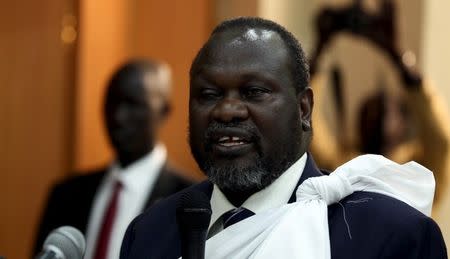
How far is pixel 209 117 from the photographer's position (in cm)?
252

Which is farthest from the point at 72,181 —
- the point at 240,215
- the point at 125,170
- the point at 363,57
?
the point at 240,215

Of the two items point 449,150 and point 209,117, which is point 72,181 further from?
point 209,117

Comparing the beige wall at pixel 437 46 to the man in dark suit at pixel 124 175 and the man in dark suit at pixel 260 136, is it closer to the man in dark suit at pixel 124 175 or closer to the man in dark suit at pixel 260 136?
the man in dark suit at pixel 124 175

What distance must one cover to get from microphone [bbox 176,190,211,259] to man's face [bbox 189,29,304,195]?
197mm

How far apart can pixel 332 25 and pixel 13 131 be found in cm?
161

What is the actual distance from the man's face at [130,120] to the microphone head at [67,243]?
2372mm

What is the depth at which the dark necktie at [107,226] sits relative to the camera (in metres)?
4.52

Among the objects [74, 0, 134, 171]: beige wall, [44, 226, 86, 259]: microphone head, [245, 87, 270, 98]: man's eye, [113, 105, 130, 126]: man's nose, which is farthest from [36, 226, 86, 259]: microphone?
[74, 0, 134, 171]: beige wall

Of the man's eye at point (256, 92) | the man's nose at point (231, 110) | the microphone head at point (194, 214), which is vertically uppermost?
the man's eye at point (256, 92)

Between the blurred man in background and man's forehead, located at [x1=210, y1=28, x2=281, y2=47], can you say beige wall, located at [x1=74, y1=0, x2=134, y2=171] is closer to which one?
the blurred man in background

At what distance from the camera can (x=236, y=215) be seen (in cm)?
253

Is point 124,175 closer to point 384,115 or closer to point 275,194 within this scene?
point 384,115

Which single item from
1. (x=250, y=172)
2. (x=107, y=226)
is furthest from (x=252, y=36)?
(x=107, y=226)

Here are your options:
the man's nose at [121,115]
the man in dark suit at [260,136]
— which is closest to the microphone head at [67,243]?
the man in dark suit at [260,136]
